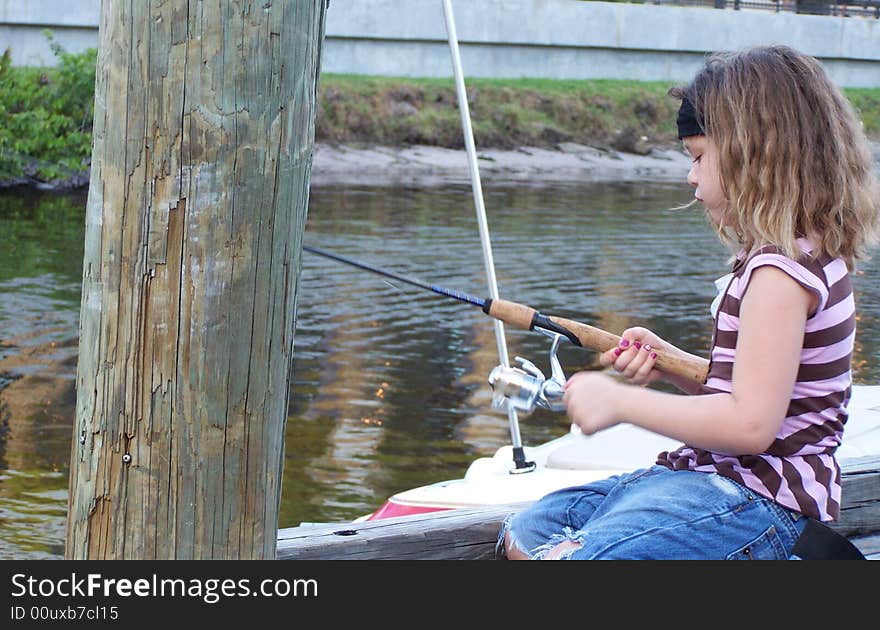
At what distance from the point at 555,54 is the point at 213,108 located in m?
26.9

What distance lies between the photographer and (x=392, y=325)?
10977 millimetres

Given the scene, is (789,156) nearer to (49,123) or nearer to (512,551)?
(512,551)

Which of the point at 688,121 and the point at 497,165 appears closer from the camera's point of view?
the point at 688,121

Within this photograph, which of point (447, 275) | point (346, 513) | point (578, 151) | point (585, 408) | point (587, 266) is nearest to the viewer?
point (585, 408)

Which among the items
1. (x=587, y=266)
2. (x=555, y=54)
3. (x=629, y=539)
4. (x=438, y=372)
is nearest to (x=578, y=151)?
(x=555, y=54)

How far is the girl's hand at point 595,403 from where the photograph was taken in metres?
2.45

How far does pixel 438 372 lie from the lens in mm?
9539

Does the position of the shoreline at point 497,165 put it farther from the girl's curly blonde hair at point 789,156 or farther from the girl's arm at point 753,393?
the girl's arm at point 753,393

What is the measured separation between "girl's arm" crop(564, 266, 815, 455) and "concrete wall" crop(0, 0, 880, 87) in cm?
2251

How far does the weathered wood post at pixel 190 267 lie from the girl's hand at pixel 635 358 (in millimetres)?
683

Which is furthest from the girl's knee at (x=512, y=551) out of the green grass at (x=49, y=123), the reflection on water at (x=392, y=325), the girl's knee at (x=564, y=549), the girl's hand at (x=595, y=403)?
the green grass at (x=49, y=123)

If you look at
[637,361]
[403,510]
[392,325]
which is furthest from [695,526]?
[392,325]

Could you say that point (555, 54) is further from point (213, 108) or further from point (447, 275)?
point (213, 108)

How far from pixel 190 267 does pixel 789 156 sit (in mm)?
1066
